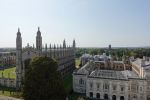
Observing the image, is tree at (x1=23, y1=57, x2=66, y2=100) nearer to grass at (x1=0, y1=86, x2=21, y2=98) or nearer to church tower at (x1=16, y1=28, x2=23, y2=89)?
grass at (x1=0, y1=86, x2=21, y2=98)

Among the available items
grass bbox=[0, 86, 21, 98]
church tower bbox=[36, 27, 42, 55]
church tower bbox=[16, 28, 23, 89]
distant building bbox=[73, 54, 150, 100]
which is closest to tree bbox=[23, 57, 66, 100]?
grass bbox=[0, 86, 21, 98]

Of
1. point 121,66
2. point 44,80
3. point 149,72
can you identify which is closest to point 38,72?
point 44,80

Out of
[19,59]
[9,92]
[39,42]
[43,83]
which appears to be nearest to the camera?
[43,83]

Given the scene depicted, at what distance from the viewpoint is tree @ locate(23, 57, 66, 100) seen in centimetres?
3406

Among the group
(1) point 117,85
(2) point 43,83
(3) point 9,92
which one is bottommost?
(3) point 9,92

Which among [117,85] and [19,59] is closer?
[117,85]

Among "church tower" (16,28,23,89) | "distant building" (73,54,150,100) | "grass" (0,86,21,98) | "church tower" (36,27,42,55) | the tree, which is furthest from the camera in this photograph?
"church tower" (36,27,42,55)

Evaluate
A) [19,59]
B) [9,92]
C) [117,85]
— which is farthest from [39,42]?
[117,85]

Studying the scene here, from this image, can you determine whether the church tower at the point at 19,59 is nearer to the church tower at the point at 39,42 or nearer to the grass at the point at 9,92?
the grass at the point at 9,92

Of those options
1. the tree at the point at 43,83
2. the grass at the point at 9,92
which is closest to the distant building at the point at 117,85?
the tree at the point at 43,83

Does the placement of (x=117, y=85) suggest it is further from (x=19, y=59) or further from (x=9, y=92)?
(x=19, y=59)

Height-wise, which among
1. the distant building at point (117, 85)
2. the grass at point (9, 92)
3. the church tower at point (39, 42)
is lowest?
the grass at point (9, 92)

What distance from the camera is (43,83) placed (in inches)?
1351

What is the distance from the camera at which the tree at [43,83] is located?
3406 centimetres
